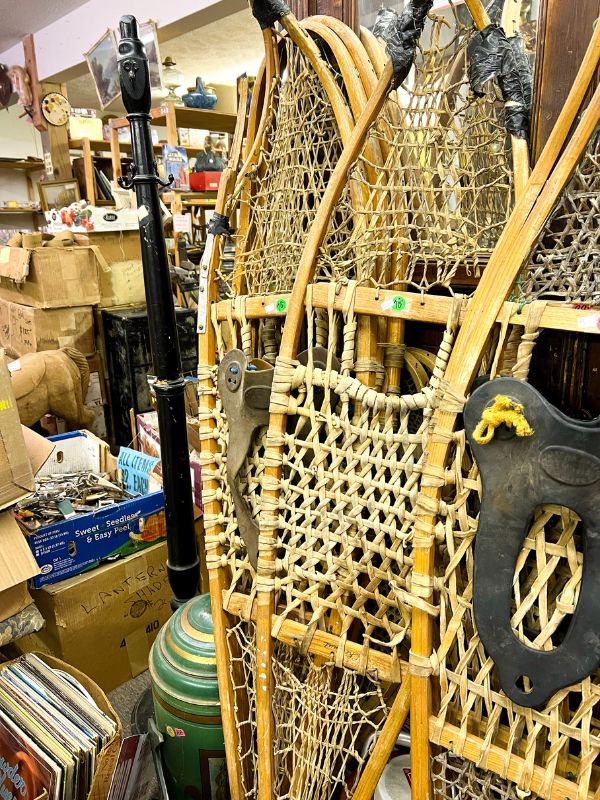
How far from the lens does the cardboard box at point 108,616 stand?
171 centimetres

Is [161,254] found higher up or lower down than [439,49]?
lower down

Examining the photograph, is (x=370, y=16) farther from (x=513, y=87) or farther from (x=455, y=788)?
(x=455, y=788)

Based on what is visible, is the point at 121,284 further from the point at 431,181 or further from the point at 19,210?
the point at 19,210

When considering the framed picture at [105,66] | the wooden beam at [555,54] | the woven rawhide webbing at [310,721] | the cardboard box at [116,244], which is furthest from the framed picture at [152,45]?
the woven rawhide webbing at [310,721]

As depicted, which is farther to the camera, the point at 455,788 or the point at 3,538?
the point at 3,538

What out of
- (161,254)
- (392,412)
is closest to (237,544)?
(392,412)

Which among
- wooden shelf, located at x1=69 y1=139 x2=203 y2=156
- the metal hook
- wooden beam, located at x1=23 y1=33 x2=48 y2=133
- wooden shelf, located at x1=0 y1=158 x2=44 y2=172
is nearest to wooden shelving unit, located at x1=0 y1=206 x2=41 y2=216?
wooden shelf, located at x1=0 y1=158 x2=44 y2=172

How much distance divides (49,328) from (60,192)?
1.63 m

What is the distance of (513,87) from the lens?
0.89 meters

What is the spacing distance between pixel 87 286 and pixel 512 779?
9.78 feet

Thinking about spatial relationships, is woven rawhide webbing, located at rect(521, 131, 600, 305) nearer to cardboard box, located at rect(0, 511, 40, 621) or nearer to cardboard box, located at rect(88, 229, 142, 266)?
cardboard box, located at rect(0, 511, 40, 621)

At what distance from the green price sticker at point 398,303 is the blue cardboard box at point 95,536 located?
1224 mm

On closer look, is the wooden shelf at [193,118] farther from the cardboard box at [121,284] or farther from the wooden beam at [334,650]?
the wooden beam at [334,650]

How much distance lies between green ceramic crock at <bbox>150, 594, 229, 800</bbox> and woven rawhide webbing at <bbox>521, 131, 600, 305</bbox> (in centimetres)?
97
